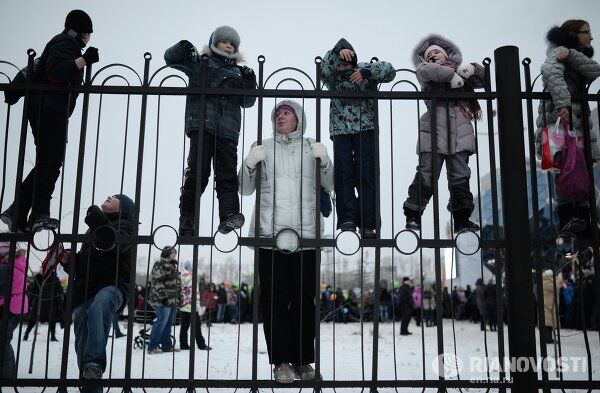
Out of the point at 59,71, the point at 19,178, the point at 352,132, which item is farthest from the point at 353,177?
the point at 19,178

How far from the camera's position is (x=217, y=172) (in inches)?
157

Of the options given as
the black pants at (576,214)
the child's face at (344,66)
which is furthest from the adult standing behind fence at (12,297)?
the black pants at (576,214)

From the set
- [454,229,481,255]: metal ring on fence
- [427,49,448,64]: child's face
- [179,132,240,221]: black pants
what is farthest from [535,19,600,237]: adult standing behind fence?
[179,132,240,221]: black pants

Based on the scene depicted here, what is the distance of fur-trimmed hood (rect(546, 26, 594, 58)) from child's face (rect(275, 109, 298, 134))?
2202 mm

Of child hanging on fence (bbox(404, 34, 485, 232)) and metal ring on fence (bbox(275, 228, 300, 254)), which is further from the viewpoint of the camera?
child hanging on fence (bbox(404, 34, 485, 232))

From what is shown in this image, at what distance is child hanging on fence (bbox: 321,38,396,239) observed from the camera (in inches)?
160

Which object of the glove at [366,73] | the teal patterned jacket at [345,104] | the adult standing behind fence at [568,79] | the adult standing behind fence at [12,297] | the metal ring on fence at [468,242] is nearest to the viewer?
the metal ring on fence at [468,242]

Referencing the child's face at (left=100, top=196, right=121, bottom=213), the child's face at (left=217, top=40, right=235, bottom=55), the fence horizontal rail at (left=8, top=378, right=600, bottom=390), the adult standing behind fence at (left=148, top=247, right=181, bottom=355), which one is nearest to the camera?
the fence horizontal rail at (left=8, top=378, right=600, bottom=390)

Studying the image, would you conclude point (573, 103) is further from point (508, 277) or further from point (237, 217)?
point (237, 217)

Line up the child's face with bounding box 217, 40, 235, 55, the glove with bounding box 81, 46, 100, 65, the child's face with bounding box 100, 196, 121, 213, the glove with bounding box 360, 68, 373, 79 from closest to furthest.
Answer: the glove with bounding box 81, 46, 100, 65, the glove with bounding box 360, 68, 373, 79, the child's face with bounding box 217, 40, 235, 55, the child's face with bounding box 100, 196, 121, 213

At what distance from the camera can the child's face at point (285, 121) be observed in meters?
4.36

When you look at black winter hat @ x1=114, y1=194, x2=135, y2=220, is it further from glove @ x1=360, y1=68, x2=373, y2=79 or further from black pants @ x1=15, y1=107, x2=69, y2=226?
glove @ x1=360, y1=68, x2=373, y2=79

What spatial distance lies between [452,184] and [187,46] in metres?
2.29

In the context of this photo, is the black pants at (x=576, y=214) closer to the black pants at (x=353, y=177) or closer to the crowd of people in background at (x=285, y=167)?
the crowd of people in background at (x=285, y=167)
